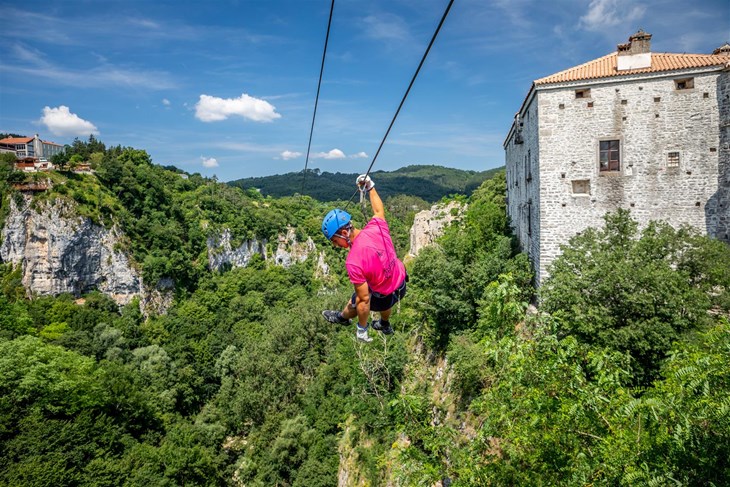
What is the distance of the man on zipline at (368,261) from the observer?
5.02 meters

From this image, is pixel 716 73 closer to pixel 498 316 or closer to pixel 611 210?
pixel 611 210

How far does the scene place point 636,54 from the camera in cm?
1614

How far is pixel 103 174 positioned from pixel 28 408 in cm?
5010

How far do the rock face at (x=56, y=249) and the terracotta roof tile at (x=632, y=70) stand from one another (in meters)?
63.3

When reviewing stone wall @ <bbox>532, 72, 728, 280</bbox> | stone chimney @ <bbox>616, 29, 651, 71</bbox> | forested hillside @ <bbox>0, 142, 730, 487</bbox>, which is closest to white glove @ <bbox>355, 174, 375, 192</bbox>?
forested hillside @ <bbox>0, 142, 730, 487</bbox>

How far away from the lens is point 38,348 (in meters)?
29.4

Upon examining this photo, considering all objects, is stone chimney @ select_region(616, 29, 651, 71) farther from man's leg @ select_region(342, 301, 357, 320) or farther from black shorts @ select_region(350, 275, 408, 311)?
man's leg @ select_region(342, 301, 357, 320)

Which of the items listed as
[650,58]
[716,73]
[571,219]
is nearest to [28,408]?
[571,219]

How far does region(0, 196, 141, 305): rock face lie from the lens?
54.4 m

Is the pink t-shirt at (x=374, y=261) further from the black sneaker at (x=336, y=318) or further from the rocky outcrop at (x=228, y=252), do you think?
the rocky outcrop at (x=228, y=252)

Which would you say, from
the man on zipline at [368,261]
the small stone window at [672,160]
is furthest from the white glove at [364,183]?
the small stone window at [672,160]

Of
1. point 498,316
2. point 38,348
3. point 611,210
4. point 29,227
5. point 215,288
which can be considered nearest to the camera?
point 498,316

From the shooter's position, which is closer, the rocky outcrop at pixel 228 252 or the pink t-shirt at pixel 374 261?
the pink t-shirt at pixel 374 261

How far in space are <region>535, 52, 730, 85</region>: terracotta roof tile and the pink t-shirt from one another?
48.8 feet
